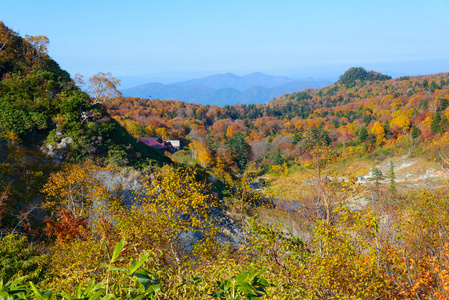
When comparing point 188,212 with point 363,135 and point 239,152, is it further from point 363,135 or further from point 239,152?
point 363,135

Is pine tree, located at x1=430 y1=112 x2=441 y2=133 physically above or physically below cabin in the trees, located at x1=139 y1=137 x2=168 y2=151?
above

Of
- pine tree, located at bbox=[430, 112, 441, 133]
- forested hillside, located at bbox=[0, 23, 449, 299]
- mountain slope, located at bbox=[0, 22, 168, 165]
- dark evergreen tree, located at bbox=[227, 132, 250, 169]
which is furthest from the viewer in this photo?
dark evergreen tree, located at bbox=[227, 132, 250, 169]

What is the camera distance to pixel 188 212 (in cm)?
806

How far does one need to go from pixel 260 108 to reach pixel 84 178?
10666cm

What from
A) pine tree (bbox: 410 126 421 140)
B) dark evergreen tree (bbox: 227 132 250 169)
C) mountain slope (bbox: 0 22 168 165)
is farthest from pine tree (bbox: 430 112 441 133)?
mountain slope (bbox: 0 22 168 165)

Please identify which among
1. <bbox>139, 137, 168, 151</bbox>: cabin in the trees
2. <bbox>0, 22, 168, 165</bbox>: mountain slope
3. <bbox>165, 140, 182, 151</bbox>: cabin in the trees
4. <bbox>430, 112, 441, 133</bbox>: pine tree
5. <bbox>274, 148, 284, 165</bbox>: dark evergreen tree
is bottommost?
<bbox>274, 148, 284, 165</bbox>: dark evergreen tree

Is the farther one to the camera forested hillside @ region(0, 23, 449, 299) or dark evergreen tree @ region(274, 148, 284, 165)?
dark evergreen tree @ region(274, 148, 284, 165)

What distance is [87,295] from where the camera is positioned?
6.35 feet

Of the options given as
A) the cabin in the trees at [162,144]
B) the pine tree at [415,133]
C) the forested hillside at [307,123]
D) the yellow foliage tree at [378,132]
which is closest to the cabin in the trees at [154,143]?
the cabin in the trees at [162,144]

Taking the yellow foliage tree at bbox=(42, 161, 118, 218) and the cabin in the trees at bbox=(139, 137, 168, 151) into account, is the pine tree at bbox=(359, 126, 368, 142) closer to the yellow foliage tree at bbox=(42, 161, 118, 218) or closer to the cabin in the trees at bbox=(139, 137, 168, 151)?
the cabin in the trees at bbox=(139, 137, 168, 151)

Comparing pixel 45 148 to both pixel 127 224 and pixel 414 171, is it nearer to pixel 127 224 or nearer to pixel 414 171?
pixel 127 224

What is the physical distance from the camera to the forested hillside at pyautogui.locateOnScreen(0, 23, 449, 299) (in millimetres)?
4195

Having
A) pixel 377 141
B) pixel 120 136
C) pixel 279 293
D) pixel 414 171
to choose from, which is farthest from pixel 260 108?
pixel 279 293

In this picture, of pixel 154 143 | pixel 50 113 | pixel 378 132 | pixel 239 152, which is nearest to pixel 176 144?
pixel 154 143
